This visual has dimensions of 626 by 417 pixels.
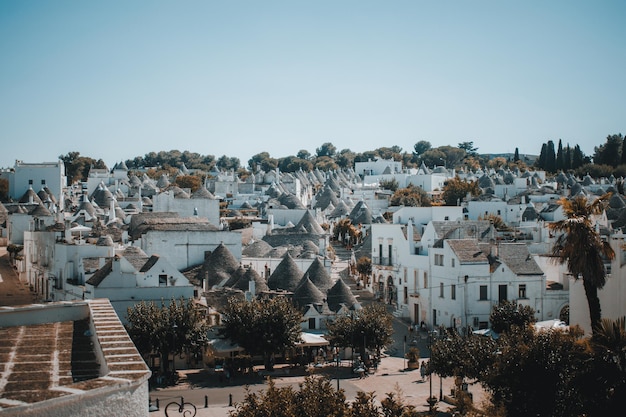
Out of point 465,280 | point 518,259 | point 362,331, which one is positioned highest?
point 518,259

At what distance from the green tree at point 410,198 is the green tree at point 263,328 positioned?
188 feet

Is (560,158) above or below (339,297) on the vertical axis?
above

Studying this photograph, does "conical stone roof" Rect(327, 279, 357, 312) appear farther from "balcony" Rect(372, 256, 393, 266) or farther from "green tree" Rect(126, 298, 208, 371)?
"balcony" Rect(372, 256, 393, 266)

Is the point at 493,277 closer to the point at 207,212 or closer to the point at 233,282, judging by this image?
the point at 233,282

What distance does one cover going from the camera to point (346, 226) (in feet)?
270

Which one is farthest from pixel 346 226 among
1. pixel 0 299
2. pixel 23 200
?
pixel 0 299

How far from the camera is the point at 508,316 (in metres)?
38.7

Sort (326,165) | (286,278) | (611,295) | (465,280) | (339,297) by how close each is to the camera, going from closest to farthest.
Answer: (611,295) → (465,280) → (339,297) → (286,278) → (326,165)

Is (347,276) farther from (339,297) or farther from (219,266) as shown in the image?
(339,297)

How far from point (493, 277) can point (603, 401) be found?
2476 centimetres

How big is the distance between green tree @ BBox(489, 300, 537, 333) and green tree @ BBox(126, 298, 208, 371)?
14.0 metres

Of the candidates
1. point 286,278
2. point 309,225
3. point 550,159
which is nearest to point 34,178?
point 309,225

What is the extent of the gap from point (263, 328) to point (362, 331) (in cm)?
449

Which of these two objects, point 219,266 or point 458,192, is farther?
point 458,192
